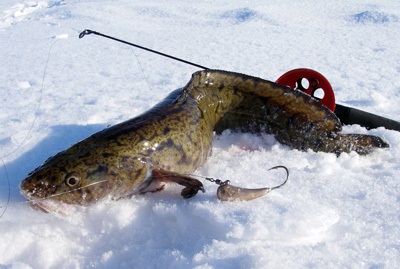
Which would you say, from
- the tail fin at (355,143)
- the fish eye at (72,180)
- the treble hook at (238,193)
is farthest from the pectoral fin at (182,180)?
the tail fin at (355,143)

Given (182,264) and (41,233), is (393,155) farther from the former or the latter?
(41,233)

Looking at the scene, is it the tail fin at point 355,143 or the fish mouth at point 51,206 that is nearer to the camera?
the fish mouth at point 51,206

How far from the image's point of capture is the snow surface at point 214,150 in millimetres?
1966

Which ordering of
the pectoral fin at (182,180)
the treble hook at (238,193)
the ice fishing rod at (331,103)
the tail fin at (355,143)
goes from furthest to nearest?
1. the ice fishing rod at (331,103)
2. the tail fin at (355,143)
3. the pectoral fin at (182,180)
4. the treble hook at (238,193)

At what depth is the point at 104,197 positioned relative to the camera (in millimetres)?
2471

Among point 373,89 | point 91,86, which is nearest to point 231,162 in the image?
point 373,89

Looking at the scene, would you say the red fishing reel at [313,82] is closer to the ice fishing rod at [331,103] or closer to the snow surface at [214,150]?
the ice fishing rod at [331,103]

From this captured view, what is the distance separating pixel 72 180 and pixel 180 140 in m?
0.79

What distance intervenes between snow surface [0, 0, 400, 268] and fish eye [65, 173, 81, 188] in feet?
0.55

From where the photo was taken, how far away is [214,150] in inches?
122

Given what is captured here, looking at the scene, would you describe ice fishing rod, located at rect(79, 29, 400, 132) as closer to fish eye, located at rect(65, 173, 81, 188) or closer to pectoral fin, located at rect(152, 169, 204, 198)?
pectoral fin, located at rect(152, 169, 204, 198)

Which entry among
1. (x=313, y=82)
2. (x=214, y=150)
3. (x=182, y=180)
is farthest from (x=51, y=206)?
(x=313, y=82)

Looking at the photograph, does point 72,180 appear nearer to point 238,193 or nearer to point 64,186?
point 64,186

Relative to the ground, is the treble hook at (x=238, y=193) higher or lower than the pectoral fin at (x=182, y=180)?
higher
